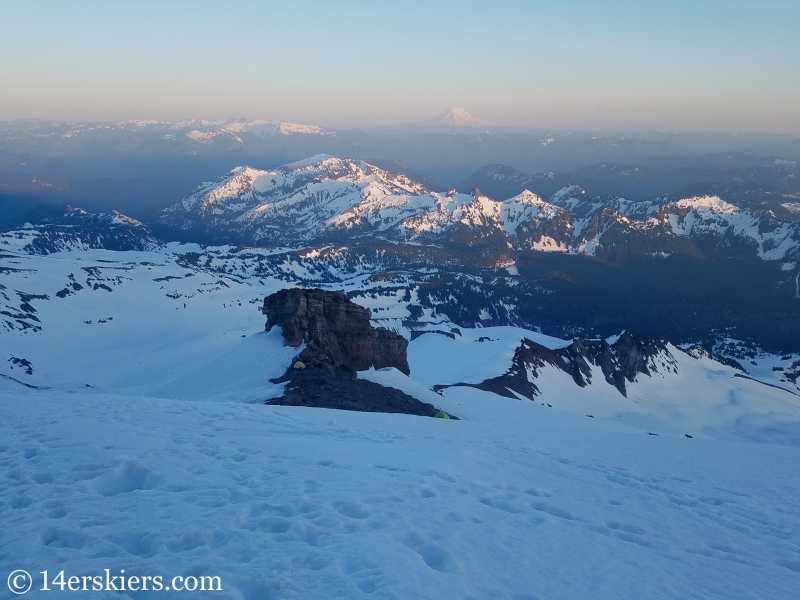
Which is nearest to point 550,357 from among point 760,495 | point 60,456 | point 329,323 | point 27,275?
point 329,323

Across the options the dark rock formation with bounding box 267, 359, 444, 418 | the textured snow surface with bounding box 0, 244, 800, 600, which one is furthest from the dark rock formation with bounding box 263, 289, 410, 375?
the textured snow surface with bounding box 0, 244, 800, 600

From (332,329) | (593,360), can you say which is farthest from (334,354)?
(593,360)

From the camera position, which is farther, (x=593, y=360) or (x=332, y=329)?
(x=593, y=360)

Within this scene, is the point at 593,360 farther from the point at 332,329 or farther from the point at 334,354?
the point at 334,354

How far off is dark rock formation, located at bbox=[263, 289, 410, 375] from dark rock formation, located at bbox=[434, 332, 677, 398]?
Answer: 113 ft

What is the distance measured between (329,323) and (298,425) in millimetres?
22209

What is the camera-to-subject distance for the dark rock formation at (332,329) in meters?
36.7

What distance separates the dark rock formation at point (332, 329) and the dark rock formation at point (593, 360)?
34.4 m

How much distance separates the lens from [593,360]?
318 feet

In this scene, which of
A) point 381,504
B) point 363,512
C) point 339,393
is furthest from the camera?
point 339,393

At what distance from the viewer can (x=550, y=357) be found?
296 feet

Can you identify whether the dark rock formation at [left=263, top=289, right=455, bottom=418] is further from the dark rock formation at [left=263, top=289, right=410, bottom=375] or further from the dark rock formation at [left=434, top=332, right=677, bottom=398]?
the dark rock formation at [left=434, top=332, right=677, bottom=398]

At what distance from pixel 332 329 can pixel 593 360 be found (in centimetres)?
6934

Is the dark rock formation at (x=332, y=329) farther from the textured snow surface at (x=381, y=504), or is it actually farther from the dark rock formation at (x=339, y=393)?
the textured snow surface at (x=381, y=504)
